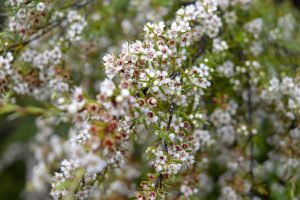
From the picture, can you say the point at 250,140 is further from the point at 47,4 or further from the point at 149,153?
the point at 47,4

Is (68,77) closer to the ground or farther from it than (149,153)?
farther from it

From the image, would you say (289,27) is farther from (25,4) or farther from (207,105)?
(25,4)

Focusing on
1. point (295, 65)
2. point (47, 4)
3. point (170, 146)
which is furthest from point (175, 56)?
point (295, 65)


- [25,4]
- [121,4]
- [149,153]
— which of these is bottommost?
[149,153]

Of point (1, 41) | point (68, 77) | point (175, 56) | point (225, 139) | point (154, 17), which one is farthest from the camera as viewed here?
point (154, 17)

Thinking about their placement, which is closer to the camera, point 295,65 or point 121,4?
point 295,65

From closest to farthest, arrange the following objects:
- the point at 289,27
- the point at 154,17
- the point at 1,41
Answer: the point at 1,41 → the point at 154,17 → the point at 289,27

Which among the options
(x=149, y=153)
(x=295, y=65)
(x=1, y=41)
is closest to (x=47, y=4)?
(x=1, y=41)

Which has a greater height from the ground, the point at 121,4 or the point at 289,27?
the point at 121,4

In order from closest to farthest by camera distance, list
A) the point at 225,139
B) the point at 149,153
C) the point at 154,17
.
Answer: the point at 149,153 → the point at 225,139 → the point at 154,17
